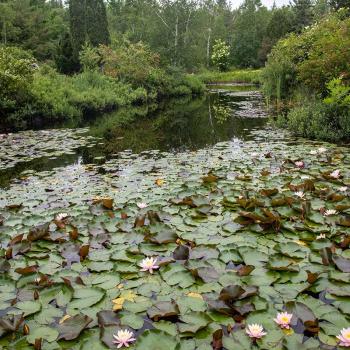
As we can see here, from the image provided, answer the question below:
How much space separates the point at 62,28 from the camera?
36.7 metres

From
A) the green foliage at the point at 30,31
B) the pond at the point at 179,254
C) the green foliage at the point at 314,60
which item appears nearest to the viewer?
the pond at the point at 179,254

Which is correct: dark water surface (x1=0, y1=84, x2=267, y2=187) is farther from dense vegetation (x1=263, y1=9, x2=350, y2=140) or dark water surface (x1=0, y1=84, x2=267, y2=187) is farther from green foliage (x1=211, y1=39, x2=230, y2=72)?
green foliage (x1=211, y1=39, x2=230, y2=72)

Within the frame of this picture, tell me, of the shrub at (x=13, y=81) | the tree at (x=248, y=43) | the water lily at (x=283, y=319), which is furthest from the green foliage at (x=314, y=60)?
the tree at (x=248, y=43)

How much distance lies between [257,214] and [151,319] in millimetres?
1709

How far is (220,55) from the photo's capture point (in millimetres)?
44469

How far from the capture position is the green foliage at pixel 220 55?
44747 millimetres

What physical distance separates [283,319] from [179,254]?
3.43 ft

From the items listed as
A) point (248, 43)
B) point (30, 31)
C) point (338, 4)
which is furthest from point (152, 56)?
point (248, 43)

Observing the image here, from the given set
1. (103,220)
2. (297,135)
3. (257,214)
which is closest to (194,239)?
(257,214)

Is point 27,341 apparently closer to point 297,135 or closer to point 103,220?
point 103,220

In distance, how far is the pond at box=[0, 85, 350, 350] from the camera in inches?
86.0

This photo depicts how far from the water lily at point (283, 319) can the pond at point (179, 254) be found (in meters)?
0.03

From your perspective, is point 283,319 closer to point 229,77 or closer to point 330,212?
point 330,212

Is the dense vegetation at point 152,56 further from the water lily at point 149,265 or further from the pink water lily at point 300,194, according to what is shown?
the water lily at point 149,265
